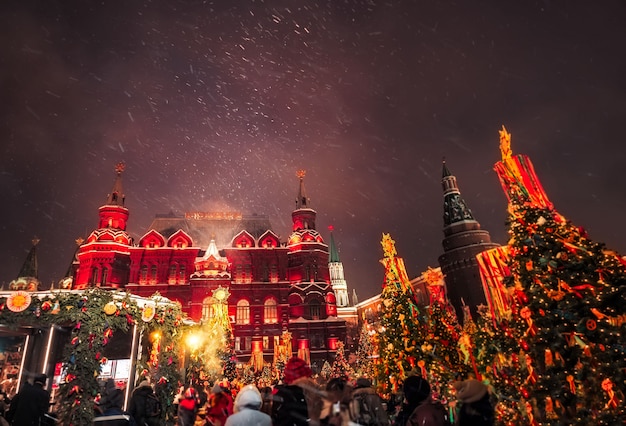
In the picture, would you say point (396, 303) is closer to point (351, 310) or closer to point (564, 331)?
point (564, 331)

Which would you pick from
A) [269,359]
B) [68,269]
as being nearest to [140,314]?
[269,359]

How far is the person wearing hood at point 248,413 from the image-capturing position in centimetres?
369

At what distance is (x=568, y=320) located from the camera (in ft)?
19.4

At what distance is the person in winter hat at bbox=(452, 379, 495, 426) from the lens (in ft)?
10.3

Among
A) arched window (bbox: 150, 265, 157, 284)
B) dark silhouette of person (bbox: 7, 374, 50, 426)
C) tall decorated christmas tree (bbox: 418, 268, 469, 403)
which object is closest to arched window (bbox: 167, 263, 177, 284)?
arched window (bbox: 150, 265, 157, 284)

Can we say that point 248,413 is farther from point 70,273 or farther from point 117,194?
point 70,273

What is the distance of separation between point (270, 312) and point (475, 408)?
40470mm

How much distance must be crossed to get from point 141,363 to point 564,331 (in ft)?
40.1

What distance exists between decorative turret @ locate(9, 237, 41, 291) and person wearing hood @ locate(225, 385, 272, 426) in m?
73.5

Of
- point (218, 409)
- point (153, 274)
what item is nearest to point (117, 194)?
point (153, 274)

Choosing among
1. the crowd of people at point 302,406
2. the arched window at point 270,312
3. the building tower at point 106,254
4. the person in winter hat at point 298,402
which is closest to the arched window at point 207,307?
the arched window at point 270,312

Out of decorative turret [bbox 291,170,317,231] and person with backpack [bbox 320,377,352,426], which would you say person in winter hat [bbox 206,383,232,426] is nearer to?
person with backpack [bbox 320,377,352,426]

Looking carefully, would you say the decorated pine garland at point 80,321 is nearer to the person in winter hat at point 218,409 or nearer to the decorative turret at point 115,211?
the person in winter hat at point 218,409

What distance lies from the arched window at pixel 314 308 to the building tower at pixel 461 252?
19148mm
